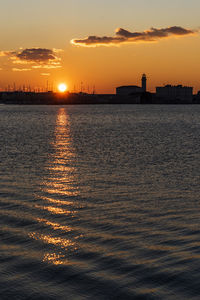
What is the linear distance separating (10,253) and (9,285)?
206 cm

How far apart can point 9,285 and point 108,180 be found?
14.4 m

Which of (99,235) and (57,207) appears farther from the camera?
(57,207)

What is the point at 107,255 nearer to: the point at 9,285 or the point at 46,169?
the point at 9,285

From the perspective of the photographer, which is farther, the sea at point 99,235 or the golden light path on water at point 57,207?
the golden light path on water at point 57,207

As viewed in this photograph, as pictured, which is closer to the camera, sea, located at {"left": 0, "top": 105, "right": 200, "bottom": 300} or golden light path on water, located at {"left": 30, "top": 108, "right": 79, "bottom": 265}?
sea, located at {"left": 0, "top": 105, "right": 200, "bottom": 300}

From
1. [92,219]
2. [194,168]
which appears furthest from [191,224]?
[194,168]

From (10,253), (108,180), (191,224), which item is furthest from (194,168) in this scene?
(10,253)

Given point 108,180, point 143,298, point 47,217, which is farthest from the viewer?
point 108,180

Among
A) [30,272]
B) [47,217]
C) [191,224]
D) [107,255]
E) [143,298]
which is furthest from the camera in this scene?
[47,217]

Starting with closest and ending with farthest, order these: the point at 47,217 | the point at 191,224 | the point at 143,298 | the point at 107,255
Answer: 1. the point at 143,298
2. the point at 107,255
3. the point at 191,224
4. the point at 47,217

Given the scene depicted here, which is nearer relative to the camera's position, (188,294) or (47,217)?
(188,294)

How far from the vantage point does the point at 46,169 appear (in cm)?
2903

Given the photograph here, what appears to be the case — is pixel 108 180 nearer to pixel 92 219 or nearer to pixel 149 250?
pixel 92 219

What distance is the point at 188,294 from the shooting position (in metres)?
9.83
